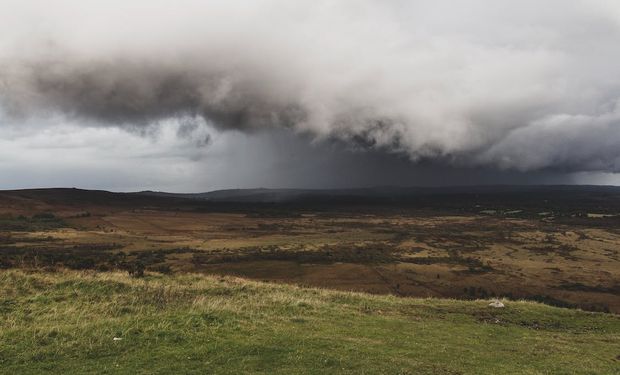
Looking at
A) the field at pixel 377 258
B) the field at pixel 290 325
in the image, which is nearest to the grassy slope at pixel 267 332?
the field at pixel 290 325

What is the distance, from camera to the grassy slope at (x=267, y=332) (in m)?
12.1

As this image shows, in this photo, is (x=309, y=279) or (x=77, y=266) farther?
(x=309, y=279)

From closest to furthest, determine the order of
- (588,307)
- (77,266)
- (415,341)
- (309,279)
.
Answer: (415,341) → (77,266) → (588,307) → (309,279)

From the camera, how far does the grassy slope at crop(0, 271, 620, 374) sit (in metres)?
12.1

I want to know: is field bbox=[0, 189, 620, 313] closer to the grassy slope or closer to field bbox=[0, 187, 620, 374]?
field bbox=[0, 187, 620, 374]

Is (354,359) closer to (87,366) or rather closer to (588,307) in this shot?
(87,366)

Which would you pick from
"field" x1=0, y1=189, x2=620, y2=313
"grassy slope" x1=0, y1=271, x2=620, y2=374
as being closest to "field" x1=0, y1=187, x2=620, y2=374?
"grassy slope" x1=0, y1=271, x2=620, y2=374

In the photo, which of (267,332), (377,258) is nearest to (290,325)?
(267,332)

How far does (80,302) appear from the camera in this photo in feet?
63.0

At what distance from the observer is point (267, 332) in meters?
15.0

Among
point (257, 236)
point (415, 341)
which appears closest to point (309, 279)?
point (415, 341)

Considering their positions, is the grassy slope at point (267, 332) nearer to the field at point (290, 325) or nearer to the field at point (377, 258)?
the field at point (290, 325)

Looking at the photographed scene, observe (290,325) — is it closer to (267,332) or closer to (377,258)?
(267,332)

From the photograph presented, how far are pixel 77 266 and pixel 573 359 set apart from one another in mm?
28792
